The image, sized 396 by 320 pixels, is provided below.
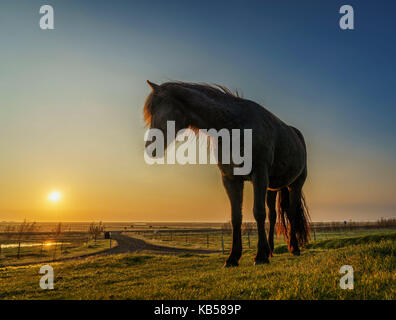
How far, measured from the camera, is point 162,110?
484 cm

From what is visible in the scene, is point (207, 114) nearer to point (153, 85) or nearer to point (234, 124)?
point (234, 124)

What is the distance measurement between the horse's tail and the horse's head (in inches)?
184

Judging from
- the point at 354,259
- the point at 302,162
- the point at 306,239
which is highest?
the point at 302,162

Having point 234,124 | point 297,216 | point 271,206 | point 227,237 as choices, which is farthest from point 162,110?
point 227,237

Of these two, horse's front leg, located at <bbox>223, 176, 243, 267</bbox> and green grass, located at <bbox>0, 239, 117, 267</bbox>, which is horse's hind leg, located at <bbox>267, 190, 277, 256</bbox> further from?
green grass, located at <bbox>0, 239, 117, 267</bbox>

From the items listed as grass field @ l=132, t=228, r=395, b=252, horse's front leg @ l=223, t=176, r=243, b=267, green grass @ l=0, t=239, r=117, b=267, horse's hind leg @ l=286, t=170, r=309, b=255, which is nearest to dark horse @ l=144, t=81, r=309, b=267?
horse's front leg @ l=223, t=176, r=243, b=267

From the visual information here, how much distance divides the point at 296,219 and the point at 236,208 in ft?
10.1

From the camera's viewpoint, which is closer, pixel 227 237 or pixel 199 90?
pixel 199 90

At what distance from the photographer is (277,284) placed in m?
2.85

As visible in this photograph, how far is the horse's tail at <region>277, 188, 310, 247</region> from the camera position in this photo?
7695 mm

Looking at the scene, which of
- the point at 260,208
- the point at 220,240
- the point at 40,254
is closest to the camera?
the point at 260,208
